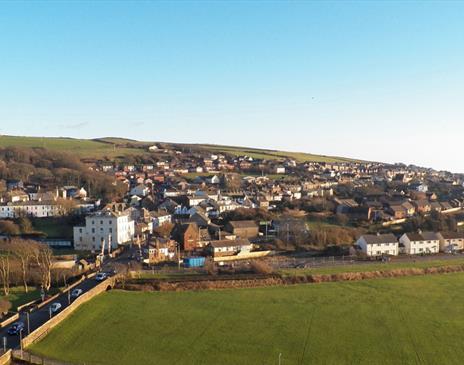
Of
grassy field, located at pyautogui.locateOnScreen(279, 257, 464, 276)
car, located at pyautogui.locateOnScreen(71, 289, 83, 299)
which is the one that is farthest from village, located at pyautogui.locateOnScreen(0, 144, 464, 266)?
car, located at pyautogui.locateOnScreen(71, 289, 83, 299)

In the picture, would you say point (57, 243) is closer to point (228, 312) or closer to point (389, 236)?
point (228, 312)

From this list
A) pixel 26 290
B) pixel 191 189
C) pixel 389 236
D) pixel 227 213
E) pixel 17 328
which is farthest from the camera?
pixel 191 189

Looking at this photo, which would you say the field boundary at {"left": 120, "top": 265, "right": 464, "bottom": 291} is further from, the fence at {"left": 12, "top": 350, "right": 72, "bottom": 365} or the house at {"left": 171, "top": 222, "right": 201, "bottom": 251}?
the fence at {"left": 12, "top": 350, "right": 72, "bottom": 365}

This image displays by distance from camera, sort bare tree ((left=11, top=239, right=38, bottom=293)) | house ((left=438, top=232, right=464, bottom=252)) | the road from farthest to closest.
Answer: house ((left=438, top=232, right=464, bottom=252)) < bare tree ((left=11, top=239, right=38, bottom=293)) < the road

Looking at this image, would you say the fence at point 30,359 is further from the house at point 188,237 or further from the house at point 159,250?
the house at point 188,237

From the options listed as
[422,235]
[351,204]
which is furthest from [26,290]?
[351,204]

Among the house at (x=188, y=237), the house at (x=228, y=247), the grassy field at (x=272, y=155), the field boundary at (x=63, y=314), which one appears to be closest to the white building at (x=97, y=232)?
the house at (x=188, y=237)

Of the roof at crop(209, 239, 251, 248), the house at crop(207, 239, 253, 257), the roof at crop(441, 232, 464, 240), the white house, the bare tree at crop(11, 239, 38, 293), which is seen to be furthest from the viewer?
the white house
